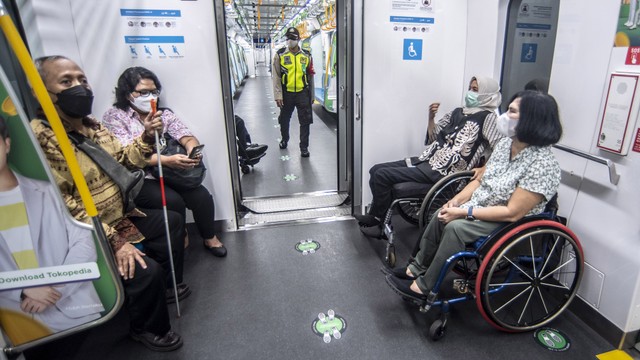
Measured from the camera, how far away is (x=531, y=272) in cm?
208

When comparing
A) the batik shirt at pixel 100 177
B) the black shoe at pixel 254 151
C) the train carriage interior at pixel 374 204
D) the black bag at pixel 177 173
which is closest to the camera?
the batik shirt at pixel 100 177

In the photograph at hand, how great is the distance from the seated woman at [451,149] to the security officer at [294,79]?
2375 millimetres

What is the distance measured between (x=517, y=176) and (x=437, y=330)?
0.90m

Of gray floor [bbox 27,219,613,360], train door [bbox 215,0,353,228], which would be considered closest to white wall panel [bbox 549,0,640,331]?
gray floor [bbox 27,219,613,360]

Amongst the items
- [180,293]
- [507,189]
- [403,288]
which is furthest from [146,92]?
Answer: [507,189]

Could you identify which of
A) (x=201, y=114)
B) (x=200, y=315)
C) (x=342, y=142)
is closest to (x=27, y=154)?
(x=200, y=315)

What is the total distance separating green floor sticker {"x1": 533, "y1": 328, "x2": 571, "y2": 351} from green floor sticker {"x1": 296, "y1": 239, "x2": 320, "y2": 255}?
156cm

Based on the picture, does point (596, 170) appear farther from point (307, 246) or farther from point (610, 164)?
point (307, 246)

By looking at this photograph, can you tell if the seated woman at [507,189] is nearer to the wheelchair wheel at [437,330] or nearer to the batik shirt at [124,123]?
the wheelchair wheel at [437,330]

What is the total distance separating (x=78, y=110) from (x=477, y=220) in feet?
6.60

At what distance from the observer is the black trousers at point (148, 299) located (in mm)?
1766

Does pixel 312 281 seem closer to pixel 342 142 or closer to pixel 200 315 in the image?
pixel 200 315

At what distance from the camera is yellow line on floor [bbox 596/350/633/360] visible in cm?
184

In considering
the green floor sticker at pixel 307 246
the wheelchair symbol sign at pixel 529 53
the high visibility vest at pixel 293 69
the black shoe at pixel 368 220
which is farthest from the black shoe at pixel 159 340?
the high visibility vest at pixel 293 69
